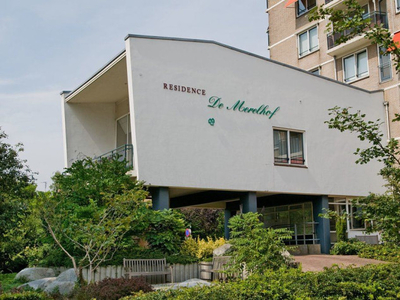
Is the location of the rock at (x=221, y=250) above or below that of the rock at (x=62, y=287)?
above

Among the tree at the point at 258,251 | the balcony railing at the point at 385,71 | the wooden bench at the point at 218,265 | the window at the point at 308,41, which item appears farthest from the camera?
the window at the point at 308,41

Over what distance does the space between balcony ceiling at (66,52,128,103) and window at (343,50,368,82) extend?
1481cm

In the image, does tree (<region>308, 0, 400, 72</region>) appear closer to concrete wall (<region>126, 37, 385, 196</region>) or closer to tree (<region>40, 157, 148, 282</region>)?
tree (<region>40, 157, 148, 282</region>)

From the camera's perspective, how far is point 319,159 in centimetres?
2319

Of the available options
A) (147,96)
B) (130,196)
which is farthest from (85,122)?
(130,196)

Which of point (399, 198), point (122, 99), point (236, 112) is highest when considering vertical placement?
point (122, 99)

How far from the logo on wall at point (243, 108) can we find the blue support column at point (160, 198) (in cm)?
407

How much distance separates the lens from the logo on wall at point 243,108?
784 inches

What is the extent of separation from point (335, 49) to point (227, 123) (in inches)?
534

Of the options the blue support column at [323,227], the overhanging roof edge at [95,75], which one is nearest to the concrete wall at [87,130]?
the overhanging roof edge at [95,75]

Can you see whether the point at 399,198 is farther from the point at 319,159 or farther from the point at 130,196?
the point at 319,159

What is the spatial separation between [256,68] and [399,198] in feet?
43.4

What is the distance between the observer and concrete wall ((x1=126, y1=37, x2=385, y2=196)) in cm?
1823

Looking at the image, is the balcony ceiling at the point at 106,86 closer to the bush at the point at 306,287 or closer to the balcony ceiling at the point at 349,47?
the bush at the point at 306,287
